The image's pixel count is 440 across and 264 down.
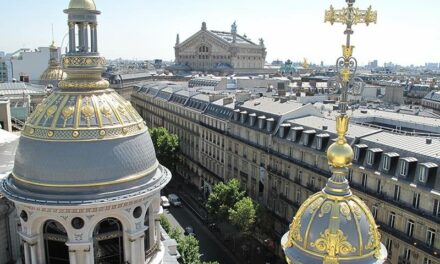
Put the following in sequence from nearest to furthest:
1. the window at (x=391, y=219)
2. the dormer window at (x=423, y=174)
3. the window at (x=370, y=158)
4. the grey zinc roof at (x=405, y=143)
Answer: the dormer window at (x=423, y=174) → the grey zinc roof at (x=405, y=143) → the window at (x=391, y=219) → the window at (x=370, y=158)

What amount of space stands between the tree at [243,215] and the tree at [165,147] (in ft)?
113

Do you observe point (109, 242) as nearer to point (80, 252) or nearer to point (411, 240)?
point (80, 252)

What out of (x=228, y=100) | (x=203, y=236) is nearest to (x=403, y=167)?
(x=203, y=236)

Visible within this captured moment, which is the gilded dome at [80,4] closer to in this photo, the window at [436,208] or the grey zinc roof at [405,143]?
the grey zinc roof at [405,143]

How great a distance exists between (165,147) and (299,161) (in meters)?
37.9

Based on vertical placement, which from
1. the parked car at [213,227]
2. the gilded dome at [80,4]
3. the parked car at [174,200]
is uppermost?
the gilded dome at [80,4]

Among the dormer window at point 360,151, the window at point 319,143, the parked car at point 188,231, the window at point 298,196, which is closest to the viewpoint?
the dormer window at point 360,151

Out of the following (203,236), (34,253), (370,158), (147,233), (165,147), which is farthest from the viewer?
(165,147)

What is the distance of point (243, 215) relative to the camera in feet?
190

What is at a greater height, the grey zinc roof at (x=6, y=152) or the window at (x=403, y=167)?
the grey zinc roof at (x=6, y=152)

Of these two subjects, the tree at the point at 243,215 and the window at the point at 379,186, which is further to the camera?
the tree at the point at 243,215

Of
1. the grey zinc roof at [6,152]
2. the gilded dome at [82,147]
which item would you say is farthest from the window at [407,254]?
the grey zinc roof at [6,152]

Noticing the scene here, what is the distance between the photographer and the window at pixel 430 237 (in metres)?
40.4

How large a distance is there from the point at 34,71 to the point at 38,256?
115529 mm
